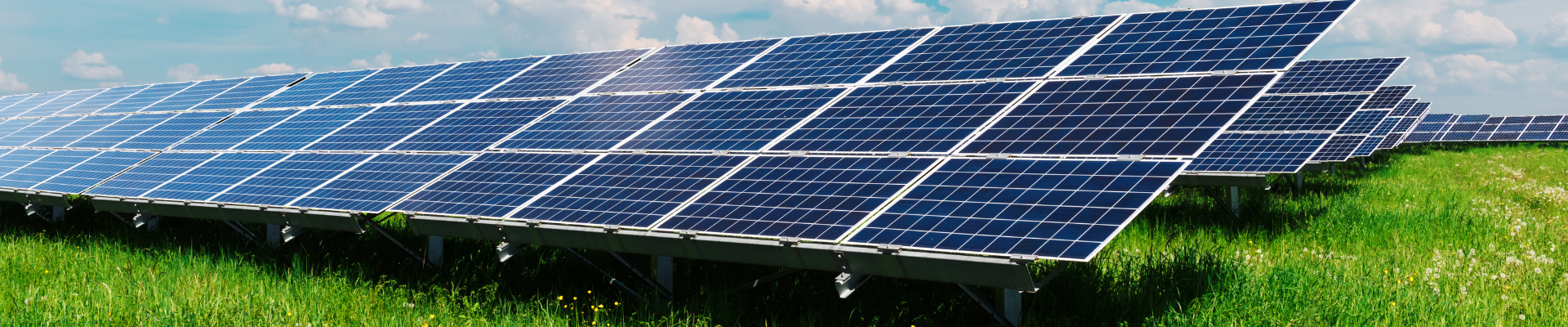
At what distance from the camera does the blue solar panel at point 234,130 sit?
1546cm

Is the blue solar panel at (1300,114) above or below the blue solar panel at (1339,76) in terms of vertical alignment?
below

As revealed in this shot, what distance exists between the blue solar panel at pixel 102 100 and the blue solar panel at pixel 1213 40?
945 inches

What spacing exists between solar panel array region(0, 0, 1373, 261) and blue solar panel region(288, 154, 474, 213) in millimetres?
40

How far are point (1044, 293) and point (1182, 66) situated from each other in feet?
11.0

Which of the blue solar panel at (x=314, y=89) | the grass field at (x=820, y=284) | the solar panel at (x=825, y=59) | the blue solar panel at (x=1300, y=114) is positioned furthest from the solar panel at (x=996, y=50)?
the blue solar panel at (x=314, y=89)

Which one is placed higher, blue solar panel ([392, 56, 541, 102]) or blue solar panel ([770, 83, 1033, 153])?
blue solar panel ([392, 56, 541, 102])

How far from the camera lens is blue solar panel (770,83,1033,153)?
9.06 m

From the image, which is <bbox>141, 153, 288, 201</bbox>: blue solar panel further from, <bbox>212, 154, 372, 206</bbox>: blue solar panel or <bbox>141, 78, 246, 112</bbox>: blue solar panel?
<bbox>141, 78, 246, 112</bbox>: blue solar panel

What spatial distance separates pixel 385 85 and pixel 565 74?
4.94m

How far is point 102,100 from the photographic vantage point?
24.5 m

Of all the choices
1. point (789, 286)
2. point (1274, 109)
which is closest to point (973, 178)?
point (789, 286)

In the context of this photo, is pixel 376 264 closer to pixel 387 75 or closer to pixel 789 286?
pixel 789 286

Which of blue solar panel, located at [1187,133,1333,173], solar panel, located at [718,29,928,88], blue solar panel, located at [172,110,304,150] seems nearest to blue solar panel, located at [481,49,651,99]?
solar panel, located at [718,29,928,88]

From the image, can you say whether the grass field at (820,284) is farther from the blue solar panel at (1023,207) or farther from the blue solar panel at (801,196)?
the blue solar panel at (1023,207)
